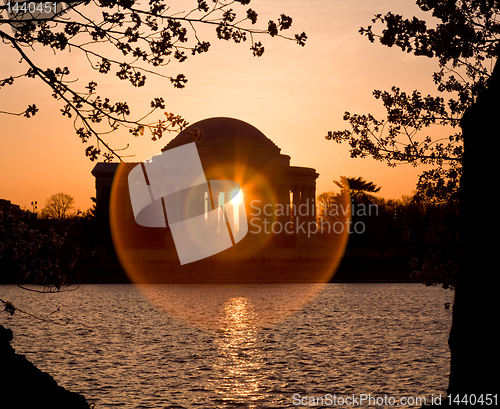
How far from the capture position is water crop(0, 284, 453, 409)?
14.2m

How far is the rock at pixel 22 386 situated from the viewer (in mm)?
8859

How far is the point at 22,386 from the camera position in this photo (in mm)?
9086

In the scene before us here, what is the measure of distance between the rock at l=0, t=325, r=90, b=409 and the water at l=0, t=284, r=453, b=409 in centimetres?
332

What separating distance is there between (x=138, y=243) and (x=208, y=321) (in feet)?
164

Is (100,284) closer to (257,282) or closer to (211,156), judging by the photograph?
(257,282)

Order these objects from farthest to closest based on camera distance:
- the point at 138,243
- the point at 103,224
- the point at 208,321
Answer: the point at 138,243
the point at 103,224
the point at 208,321

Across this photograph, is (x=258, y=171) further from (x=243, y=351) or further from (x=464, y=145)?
(x=464, y=145)

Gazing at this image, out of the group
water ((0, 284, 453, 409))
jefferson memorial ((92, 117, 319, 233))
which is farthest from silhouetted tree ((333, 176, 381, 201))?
water ((0, 284, 453, 409))

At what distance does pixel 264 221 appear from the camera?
313 feet

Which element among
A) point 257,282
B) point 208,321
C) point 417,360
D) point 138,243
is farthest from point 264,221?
point 417,360

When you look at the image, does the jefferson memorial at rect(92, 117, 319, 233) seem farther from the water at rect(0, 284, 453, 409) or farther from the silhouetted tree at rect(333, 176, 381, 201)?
the water at rect(0, 284, 453, 409)

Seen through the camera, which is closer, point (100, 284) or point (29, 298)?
point (29, 298)

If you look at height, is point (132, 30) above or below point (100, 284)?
above

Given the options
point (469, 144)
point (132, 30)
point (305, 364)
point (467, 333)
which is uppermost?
point (132, 30)
